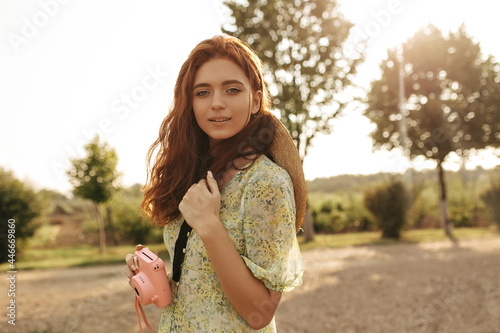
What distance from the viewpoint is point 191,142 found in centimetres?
168

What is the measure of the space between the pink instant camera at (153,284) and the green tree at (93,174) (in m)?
12.9

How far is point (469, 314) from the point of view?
657 centimetres

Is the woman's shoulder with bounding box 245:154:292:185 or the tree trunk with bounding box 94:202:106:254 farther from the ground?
the woman's shoulder with bounding box 245:154:292:185

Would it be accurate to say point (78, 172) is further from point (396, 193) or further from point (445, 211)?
point (445, 211)

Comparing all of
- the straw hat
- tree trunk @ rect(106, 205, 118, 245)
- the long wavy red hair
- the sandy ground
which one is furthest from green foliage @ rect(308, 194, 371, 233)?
the straw hat

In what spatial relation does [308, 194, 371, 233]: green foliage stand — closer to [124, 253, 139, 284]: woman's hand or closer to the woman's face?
[124, 253, 139, 284]: woman's hand

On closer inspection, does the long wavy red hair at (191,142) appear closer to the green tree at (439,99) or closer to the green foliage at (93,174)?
the green foliage at (93,174)

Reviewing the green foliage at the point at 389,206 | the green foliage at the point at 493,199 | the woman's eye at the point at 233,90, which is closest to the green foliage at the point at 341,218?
the green foliage at the point at 389,206

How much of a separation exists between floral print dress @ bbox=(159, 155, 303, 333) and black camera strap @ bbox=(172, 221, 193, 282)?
2cm

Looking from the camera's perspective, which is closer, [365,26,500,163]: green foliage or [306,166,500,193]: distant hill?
[365,26,500,163]: green foliage

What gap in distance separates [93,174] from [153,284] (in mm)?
13082

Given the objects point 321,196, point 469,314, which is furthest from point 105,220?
point 469,314

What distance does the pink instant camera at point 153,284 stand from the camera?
1.50m

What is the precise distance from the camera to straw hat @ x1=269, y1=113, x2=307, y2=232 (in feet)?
4.95
